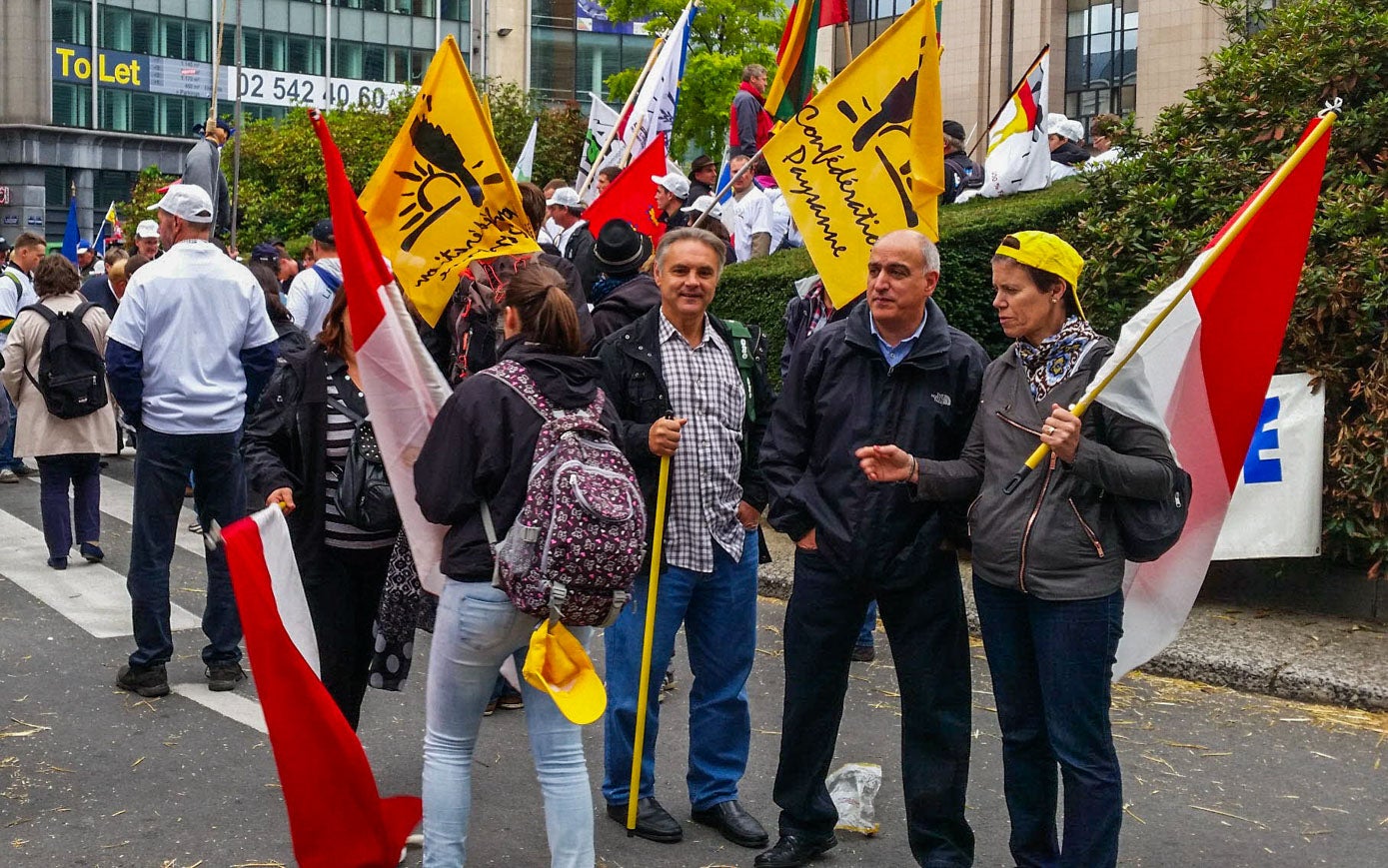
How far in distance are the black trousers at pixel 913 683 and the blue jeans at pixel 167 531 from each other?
9.91 ft

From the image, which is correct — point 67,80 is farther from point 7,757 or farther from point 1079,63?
point 7,757

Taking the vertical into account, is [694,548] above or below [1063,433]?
below

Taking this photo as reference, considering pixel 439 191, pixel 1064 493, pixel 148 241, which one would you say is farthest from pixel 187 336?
pixel 148 241

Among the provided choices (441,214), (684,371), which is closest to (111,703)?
(441,214)

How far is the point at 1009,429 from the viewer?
4.44m

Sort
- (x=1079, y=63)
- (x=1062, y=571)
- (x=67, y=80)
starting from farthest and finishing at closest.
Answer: (x=67, y=80), (x=1079, y=63), (x=1062, y=571)

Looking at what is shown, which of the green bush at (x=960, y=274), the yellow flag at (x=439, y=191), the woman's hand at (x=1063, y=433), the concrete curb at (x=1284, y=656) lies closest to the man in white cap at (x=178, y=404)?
the yellow flag at (x=439, y=191)

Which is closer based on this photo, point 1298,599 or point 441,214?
point 441,214

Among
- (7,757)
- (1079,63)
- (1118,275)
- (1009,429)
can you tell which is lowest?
(7,757)

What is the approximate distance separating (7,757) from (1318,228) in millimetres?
6644

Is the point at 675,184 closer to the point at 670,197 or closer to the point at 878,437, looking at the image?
the point at 670,197

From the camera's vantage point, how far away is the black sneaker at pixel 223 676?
686 centimetres

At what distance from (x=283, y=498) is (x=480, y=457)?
1.10m

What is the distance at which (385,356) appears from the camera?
Answer: 475 centimetres
